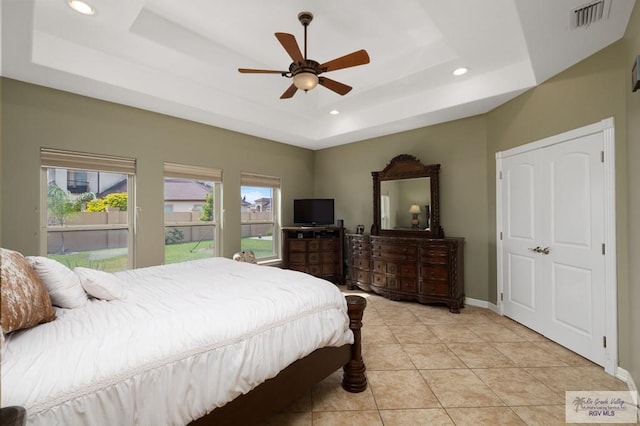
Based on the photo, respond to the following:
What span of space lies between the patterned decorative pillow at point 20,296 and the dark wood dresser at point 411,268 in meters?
Result: 3.73

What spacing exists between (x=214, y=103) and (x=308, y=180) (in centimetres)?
250

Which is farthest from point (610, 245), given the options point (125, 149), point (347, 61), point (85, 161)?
point (85, 161)

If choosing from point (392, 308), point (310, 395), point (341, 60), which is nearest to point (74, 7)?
point (341, 60)

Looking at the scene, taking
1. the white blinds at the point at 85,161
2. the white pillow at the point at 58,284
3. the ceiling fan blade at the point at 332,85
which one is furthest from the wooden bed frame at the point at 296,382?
the white blinds at the point at 85,161

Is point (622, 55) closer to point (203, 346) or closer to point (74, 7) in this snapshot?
point (203, 346)

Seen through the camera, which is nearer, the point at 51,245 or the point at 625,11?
the point at 625,11

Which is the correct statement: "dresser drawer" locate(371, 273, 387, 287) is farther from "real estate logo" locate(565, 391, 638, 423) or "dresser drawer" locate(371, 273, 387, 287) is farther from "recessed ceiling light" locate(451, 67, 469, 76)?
"recessed ceiling light" locate(451, 67, 469, 76)

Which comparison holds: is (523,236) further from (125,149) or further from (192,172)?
(125,149)

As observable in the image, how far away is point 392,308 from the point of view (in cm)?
399

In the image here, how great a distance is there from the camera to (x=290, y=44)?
215cm

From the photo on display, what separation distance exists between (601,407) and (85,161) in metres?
5.03

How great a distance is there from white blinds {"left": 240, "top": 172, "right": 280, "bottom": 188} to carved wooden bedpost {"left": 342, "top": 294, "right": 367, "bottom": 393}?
3.16 m

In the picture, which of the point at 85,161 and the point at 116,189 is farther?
the point at 116,189

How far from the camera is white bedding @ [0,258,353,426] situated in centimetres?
103
